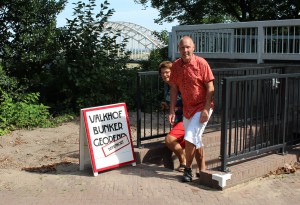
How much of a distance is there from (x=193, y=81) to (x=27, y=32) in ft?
19.5

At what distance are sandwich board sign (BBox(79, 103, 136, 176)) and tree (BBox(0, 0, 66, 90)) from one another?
14.9 ft

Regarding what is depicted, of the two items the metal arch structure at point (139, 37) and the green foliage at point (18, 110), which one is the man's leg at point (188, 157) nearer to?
the green foliage at point (18, 110)

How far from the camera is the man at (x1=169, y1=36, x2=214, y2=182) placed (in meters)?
4.83

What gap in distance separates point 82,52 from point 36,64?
1281mm

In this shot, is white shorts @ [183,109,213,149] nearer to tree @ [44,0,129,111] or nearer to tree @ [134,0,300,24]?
tree @ [44,0,129,111]

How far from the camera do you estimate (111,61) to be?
10922 millimetres

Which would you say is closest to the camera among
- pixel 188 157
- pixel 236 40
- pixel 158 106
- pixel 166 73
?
pixel 188 157

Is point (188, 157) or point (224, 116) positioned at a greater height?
point (224, 116)

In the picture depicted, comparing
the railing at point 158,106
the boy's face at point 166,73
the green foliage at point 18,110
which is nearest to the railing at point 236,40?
the railing at point 158,106

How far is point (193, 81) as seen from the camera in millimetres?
4871

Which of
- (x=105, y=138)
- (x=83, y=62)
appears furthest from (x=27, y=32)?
(x=105, y=138)

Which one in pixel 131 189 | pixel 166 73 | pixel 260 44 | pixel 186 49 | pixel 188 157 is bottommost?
pixel 131 189

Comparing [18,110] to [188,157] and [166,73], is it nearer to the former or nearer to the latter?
[166,73]

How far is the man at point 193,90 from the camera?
483 centimetres
